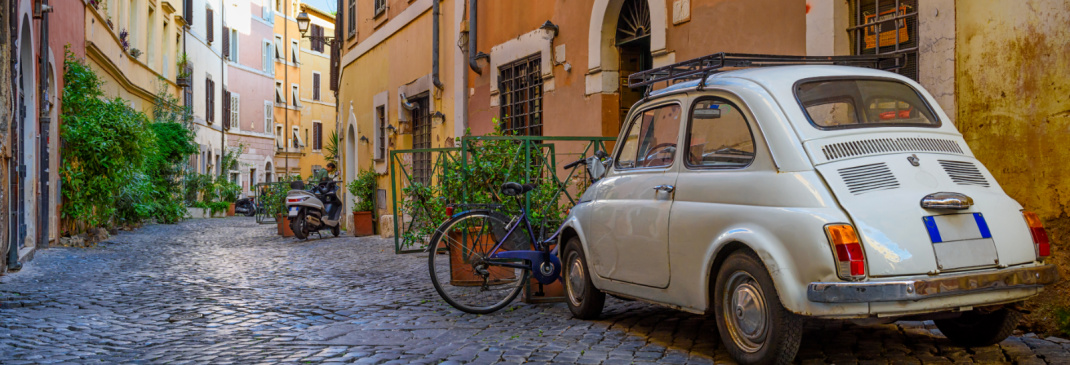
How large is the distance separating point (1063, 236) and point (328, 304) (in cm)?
495

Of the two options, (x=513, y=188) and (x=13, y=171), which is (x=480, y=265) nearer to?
(x=513, y=188)

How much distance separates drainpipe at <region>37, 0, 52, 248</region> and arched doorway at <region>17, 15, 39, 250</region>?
348 mm

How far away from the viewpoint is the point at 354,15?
21.8m

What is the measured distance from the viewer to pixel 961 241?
4445mm

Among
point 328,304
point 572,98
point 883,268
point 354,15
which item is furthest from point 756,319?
point 354,15

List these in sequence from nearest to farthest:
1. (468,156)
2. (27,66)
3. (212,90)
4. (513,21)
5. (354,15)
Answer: (468,156), (27,66), (513,21), (354,15), (212,90)

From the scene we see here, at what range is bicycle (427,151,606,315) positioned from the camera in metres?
6.92

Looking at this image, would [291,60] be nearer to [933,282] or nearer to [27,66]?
[27,66]

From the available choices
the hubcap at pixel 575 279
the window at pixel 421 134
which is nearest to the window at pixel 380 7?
the window at pixel 421 134

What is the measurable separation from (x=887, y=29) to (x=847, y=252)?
3.37 metres

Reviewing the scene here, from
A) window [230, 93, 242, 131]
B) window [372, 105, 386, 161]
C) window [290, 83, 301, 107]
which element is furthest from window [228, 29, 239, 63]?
window [372, 105, 386, 161]

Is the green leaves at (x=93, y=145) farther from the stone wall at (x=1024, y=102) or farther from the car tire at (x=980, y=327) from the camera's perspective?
the car tire at (x=980, y=327)

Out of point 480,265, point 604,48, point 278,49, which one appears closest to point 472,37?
point 604,48

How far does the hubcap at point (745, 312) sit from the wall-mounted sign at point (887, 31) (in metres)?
3.01
